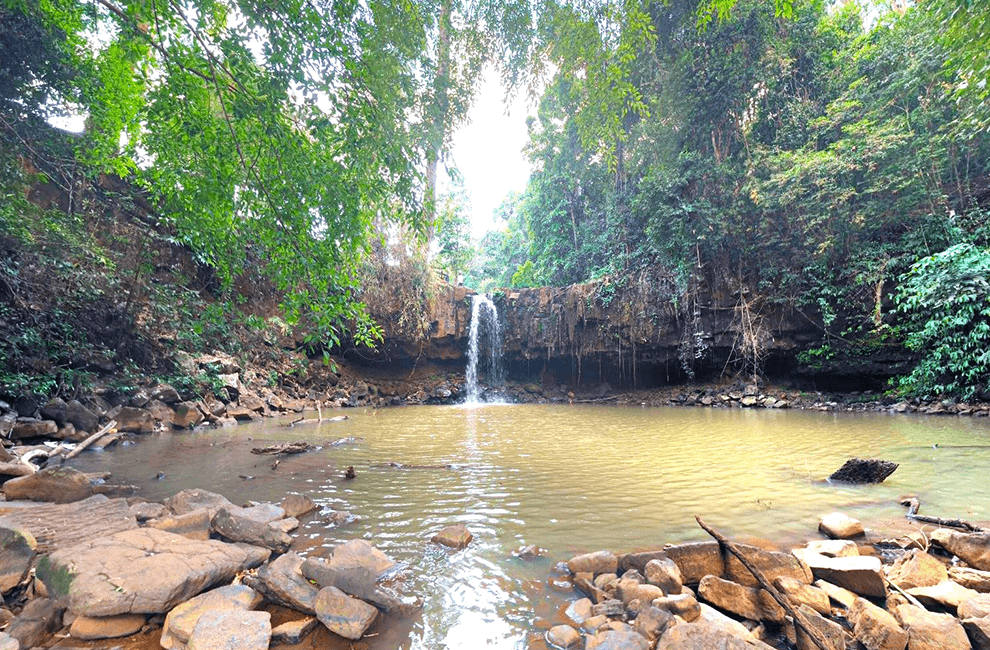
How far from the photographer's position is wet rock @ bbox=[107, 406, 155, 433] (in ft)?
25.8

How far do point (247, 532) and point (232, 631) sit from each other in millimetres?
1103

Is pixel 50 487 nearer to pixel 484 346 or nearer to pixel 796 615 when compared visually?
pixel 796 615

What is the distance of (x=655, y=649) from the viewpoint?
1709 mm

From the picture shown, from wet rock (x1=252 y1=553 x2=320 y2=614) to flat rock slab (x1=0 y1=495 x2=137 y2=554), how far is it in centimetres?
127

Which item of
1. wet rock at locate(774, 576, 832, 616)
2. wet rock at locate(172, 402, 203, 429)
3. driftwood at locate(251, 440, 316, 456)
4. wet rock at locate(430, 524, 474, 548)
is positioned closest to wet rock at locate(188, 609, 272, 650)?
wet rock at locate(430, 524, 474, 548)

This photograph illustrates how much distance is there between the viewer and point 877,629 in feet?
5.75

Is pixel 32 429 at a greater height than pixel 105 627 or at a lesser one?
greater

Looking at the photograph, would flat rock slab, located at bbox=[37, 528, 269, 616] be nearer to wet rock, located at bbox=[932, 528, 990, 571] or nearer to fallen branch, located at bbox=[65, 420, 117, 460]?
wet rock, located at bbox=[932, 528, 990, 571]

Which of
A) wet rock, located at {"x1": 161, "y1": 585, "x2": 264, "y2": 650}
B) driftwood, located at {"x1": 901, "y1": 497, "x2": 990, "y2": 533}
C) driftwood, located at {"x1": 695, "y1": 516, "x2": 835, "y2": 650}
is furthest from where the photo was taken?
driftwood, located at {"x1": 901, "y1": 497, "x2": 990, "y2": 533}

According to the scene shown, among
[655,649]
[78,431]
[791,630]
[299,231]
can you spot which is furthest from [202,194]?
[78,431]

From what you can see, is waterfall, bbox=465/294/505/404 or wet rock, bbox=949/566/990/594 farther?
waterfall, bbox=465/294/505/404

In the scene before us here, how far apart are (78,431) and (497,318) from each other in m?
14.4

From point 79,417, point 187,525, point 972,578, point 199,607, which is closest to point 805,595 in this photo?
point 972,578

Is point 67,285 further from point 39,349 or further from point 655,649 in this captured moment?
point 655,649
